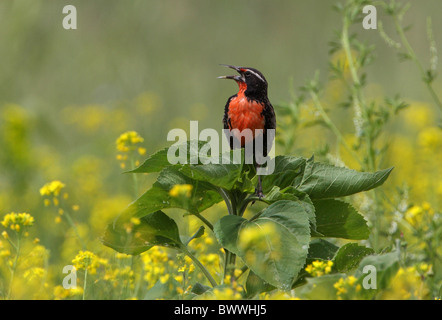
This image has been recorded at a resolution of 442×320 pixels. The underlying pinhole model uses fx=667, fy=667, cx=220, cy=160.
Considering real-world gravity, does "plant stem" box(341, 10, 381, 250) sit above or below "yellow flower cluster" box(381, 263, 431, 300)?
above

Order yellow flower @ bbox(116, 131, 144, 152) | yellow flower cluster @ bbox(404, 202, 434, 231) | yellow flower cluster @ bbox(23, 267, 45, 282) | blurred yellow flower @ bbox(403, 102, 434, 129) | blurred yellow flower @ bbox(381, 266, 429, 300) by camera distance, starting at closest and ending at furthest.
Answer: blurred yellow flower @ bbox(381, 266, 429, 300), yellow flower cluster @ bbox(23, 267, 45, 282), yellow flower @ bbox(116, 131, 144, 152), yellow flower cluster @ bbox(404, 202, 434, 231), blurred yellow flower @ bbox(403, 102, 434, 129)

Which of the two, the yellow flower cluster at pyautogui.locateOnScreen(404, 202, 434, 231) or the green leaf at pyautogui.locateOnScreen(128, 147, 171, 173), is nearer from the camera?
the green leaf at pyautogui.locateOnScreen(128, 147, 171, 173)

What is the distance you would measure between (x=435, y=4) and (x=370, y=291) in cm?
810

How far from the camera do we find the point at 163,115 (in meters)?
7.85

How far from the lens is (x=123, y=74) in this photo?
6.88m

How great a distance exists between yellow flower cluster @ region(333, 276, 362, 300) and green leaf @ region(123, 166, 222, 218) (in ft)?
1.97

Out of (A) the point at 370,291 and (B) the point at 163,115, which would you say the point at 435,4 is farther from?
(A) the point at 370,291

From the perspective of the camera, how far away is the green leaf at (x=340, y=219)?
251 centimetres

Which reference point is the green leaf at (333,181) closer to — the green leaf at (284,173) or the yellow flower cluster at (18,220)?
the green leaf at (284,173)

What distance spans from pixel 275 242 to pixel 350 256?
40 centimetres

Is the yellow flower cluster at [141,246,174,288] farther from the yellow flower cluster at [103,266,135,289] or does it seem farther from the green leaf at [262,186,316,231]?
the green leaf at [262,186,316,231]

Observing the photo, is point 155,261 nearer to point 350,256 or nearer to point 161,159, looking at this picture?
point 161,159

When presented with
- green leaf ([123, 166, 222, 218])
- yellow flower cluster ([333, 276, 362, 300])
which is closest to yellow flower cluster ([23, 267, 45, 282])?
green leaf ([123, 166, 222, 218])

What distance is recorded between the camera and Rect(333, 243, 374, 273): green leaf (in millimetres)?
2465
